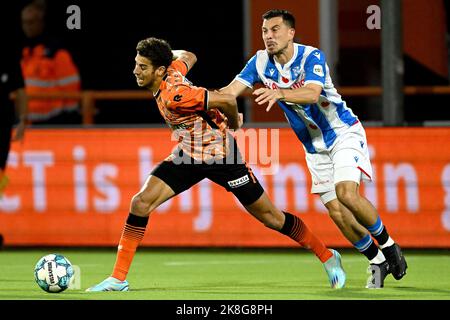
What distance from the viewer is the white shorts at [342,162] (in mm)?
8820

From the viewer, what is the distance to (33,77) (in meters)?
14.5

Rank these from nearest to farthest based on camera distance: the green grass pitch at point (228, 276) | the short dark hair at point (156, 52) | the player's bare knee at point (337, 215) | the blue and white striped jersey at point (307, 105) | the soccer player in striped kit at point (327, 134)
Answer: the green grass pitch at point (228, 276) → the short dark hair at point (156, 52) → the soccer player in striped kit at point (327, 134) → the blue and white striped jersey at point (307, 105) → the player's bare knee at point (337, 215)

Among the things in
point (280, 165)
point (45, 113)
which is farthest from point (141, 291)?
point (45, 113)

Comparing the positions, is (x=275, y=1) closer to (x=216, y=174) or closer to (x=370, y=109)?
(x=370, y=109)

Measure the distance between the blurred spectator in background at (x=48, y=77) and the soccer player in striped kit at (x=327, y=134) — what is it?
18.4 feet

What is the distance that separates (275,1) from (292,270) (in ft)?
21.4

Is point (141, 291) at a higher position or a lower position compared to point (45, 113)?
lower

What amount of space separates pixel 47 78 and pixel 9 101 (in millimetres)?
1753

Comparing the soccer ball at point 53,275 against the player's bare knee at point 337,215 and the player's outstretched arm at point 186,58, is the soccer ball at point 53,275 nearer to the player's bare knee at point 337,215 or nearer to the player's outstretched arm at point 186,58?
the player's outstretched arm at point 186,58

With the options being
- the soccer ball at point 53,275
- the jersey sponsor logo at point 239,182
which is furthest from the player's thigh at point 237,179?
the soccer ball at point 53,275

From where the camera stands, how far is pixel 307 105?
894 centimetres

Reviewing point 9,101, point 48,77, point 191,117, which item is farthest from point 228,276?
point 48,77

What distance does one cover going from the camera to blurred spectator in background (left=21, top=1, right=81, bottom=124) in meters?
14.3

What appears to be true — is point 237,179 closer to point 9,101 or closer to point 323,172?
point 323,172
